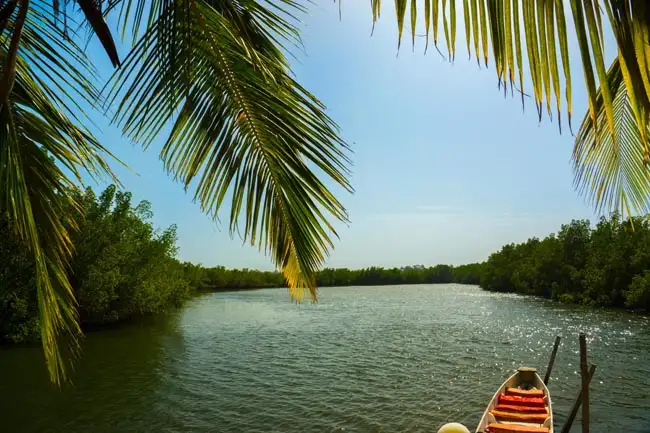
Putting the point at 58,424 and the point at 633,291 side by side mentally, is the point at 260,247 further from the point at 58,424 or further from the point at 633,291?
the point at 633,291

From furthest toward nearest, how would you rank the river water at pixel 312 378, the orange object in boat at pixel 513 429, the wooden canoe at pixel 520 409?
the river water at pixel 312 378 → the wooden canoe at pixel 520 409 → the orange object in boat at pixel 513 429

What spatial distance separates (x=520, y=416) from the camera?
31.5 ft

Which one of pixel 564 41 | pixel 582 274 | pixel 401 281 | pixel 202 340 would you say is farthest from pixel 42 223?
pixel 401 281

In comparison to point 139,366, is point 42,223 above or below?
above

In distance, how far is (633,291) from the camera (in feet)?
135

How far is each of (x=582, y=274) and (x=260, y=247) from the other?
211 ft

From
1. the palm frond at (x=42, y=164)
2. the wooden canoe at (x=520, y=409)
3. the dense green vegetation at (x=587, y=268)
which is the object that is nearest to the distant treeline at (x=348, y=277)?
the dense green vegetation at (x=587, y=268)

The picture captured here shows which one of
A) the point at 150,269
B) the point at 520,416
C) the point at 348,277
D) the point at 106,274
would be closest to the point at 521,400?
the point at 520,416

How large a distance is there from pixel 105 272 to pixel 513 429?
2540 centimetres

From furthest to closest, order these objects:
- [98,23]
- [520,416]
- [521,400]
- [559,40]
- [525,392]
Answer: [525,392]
[521,400]
[520,416]
[98,23]
[559,40]

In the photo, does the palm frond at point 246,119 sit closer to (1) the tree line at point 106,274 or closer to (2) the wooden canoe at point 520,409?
(2) the wooden canoe at point 520,409

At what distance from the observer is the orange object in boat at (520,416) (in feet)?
31.1

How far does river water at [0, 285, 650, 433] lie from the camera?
1266 centimetres

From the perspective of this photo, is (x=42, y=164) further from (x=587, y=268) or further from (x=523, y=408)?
(x=587, y=268)
